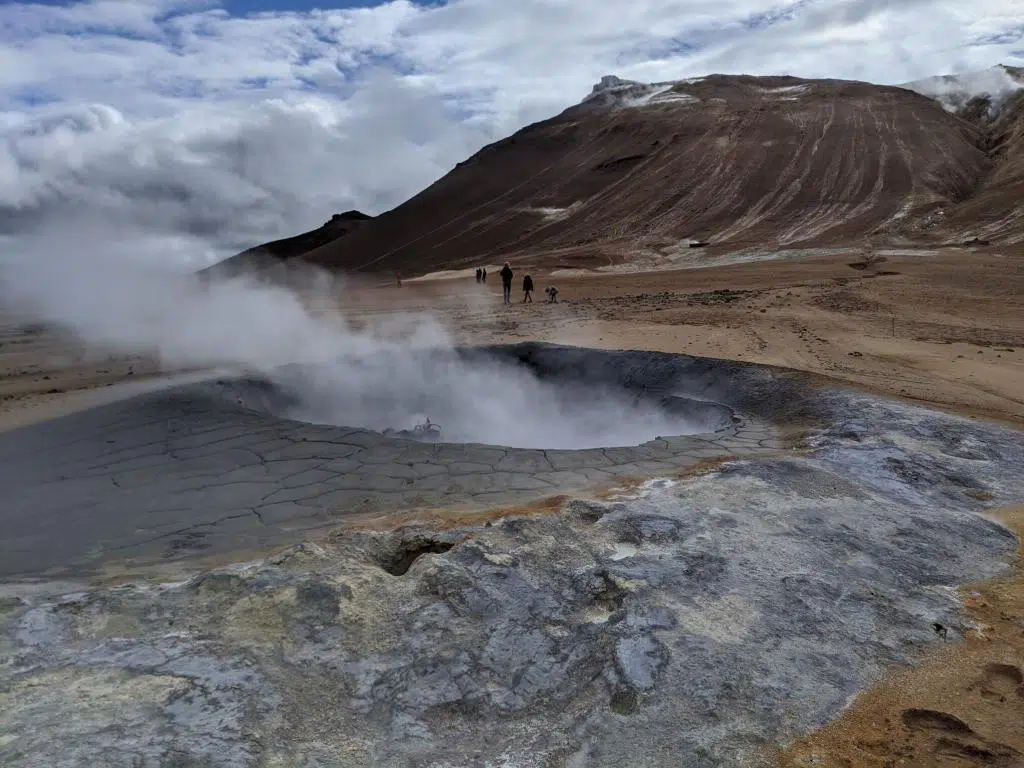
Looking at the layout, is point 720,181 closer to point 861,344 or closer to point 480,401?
point 861,344

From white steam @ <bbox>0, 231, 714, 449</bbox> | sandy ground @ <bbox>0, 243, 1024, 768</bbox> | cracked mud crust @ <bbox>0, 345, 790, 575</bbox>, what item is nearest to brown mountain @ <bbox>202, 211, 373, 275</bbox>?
sandy ground @ <bbox>0, 243, 1024, 768</bbox>

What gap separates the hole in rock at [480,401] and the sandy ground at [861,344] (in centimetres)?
157

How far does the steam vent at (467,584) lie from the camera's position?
2.76 metres

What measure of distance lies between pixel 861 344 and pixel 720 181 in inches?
985

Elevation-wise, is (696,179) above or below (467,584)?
above

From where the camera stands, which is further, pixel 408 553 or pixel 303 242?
pixel 303 242

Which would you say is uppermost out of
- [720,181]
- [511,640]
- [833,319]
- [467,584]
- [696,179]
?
[696,179]

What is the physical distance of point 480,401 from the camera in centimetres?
873

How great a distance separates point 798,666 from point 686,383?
530 centimetres

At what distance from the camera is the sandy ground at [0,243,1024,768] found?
2.88 m

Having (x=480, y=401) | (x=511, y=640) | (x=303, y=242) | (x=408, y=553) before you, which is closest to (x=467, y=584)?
(x=511, y=640)

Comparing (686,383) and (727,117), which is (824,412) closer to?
(686,383)

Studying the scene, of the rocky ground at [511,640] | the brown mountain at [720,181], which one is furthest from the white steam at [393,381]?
the brown mountain at [720,181]

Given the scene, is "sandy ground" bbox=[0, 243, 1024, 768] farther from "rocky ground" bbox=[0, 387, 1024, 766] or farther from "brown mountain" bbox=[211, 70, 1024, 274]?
"brown mountain" bbox=[211, 70, 1024, 274]
